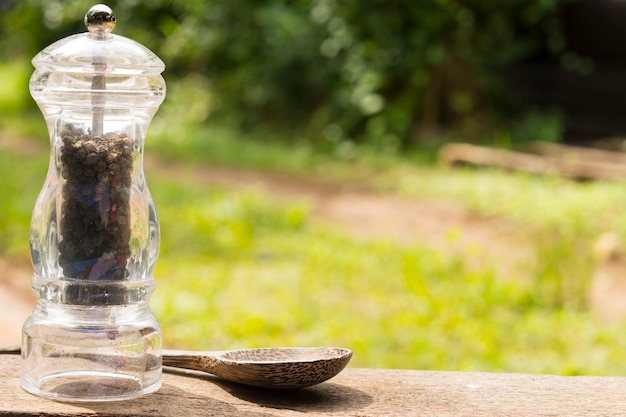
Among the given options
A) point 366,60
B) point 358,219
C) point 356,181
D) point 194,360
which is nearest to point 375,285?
point 358,219

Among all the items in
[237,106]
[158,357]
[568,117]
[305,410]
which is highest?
[237,106]

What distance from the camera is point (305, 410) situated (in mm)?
1544

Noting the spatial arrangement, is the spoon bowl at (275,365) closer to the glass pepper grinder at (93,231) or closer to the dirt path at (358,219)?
the glass pepper grinder at (93,231)

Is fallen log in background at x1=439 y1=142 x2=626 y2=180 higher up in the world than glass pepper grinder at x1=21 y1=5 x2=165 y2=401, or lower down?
higher up

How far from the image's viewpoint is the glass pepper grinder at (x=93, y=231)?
1.60 metres

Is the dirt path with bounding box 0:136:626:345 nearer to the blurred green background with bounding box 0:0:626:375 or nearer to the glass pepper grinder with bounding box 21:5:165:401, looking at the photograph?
the blurred green background with bounding box 0:0:626:375

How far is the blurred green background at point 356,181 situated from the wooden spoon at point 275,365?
7.32 feet

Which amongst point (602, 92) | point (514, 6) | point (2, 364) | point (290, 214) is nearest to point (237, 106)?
point (514, 6)

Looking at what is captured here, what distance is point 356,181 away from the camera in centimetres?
879

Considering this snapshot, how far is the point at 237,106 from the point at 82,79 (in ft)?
34.3

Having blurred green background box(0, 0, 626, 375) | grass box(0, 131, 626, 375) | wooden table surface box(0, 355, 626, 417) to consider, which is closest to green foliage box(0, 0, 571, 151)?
blurred green background box(0, 0, 626, 375)

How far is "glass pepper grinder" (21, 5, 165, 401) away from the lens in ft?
5.24

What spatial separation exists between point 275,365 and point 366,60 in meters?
9.40

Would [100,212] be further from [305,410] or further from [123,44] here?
[305,410]
